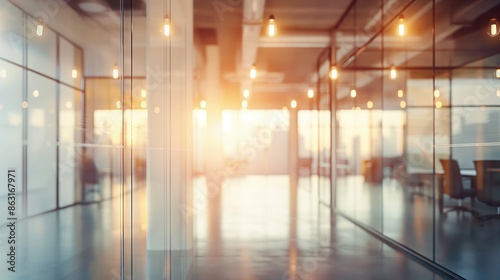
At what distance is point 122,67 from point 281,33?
8265mm

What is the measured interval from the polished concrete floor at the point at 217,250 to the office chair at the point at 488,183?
1046 millimetres

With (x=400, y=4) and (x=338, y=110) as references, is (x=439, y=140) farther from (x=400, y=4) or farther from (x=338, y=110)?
(x=338, y=110)

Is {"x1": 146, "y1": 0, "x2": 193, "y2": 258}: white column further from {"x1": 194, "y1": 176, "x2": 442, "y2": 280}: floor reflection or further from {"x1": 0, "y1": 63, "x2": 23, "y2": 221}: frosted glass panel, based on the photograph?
{"x1": 0, "y1": 63, "x2": 23, "y2": 221}: frosted glass panel

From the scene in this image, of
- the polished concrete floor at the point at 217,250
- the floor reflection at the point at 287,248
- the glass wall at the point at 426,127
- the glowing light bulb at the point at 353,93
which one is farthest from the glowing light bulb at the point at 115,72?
the glowing light bulb at the point at 353,93

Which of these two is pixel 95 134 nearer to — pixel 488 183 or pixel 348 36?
pixel 488 183

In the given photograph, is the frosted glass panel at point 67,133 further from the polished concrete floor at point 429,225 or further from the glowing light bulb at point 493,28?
the polished concrete floor at point 429,225

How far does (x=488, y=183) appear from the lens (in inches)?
210

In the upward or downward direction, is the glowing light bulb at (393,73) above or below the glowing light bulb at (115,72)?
above

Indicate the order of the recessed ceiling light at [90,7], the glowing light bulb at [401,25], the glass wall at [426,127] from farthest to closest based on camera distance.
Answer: the glowing light bulb at [401,25] < the glass wall at [426,127] < the recessed ceiling light at [90,7]

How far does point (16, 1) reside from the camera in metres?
2.48

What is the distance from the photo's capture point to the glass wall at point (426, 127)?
5164 mm

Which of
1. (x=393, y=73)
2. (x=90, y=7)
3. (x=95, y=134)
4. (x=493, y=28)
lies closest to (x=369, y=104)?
(x=393, y=73)

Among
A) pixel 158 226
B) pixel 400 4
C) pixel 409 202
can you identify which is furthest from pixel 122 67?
pixel 409 202

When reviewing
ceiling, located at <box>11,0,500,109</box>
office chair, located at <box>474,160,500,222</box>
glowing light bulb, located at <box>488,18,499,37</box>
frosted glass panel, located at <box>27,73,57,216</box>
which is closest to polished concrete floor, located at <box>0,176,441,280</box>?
frosted glass panel, located at <box>27,73,57,216</box>
